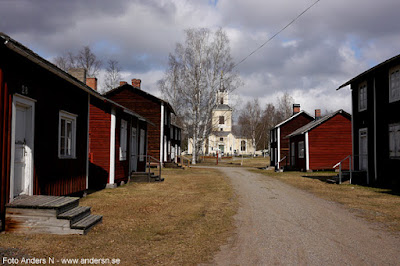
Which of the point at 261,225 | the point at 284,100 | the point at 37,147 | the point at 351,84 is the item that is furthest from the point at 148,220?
the point at 284,100

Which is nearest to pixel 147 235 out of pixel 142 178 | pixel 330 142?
pixel 142 178

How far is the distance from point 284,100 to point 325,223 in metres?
55.8

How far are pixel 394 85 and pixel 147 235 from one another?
13.8 metres

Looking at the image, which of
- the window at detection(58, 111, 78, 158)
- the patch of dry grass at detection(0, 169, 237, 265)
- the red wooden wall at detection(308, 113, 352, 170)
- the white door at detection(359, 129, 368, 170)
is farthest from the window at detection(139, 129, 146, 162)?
the red wooden wall at detection(308, 113, 352, 170)

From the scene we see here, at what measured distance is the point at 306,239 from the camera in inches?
264

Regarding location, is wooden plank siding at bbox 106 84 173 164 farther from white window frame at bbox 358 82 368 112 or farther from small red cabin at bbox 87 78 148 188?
white window frame at bbox 358 82 368 112

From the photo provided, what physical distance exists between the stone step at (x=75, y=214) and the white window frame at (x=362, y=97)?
15994 mm

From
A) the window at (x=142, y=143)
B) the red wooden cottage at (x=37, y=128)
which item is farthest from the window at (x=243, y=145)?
the red wooden cottage at (x=37, y=128)

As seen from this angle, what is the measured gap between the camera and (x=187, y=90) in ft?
126

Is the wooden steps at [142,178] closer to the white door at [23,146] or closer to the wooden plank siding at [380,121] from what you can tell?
the white door at [23,146]

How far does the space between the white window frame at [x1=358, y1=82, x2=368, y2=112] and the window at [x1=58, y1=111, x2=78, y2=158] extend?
1469 cm

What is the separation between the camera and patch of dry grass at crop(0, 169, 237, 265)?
569cm

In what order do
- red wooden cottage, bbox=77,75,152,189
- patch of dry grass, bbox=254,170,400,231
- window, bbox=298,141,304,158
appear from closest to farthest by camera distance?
patch of dry grass, bbox=254,170,400,231, red wooden cottage, bbox=77,75,152,189, window, bbox=298,141,304,158

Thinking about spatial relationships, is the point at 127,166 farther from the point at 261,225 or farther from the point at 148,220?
the point at 261,225
